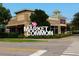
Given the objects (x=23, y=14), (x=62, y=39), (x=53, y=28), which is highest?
(x=23, y=14)

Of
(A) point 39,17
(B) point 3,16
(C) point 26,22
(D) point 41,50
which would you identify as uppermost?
(A) point 39,17

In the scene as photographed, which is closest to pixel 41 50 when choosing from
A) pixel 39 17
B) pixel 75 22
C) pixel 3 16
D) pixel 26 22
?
pixel 39 17

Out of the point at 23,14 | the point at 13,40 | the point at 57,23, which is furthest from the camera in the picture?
the point at 13,40

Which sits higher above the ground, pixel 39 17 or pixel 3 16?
pixel 39 17

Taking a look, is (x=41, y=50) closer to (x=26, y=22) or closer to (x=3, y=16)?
(x=26, y=22)

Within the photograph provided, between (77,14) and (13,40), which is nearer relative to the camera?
(77,14)

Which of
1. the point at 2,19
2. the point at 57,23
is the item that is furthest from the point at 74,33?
the point at 2,19

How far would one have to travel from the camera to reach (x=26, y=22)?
23.2m

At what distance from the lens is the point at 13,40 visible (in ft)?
85.9

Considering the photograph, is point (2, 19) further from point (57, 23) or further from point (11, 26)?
point (57, 23)

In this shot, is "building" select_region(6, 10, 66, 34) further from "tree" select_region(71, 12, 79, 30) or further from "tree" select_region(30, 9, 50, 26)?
"tree" select_region(71, 12, 79, 30)

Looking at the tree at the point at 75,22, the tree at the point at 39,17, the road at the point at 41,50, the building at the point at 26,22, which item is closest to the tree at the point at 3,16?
the building at the point at 26,22

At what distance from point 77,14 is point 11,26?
557cm

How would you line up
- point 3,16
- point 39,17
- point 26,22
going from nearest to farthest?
point 39,17 < point 26,22 < point 3,16
